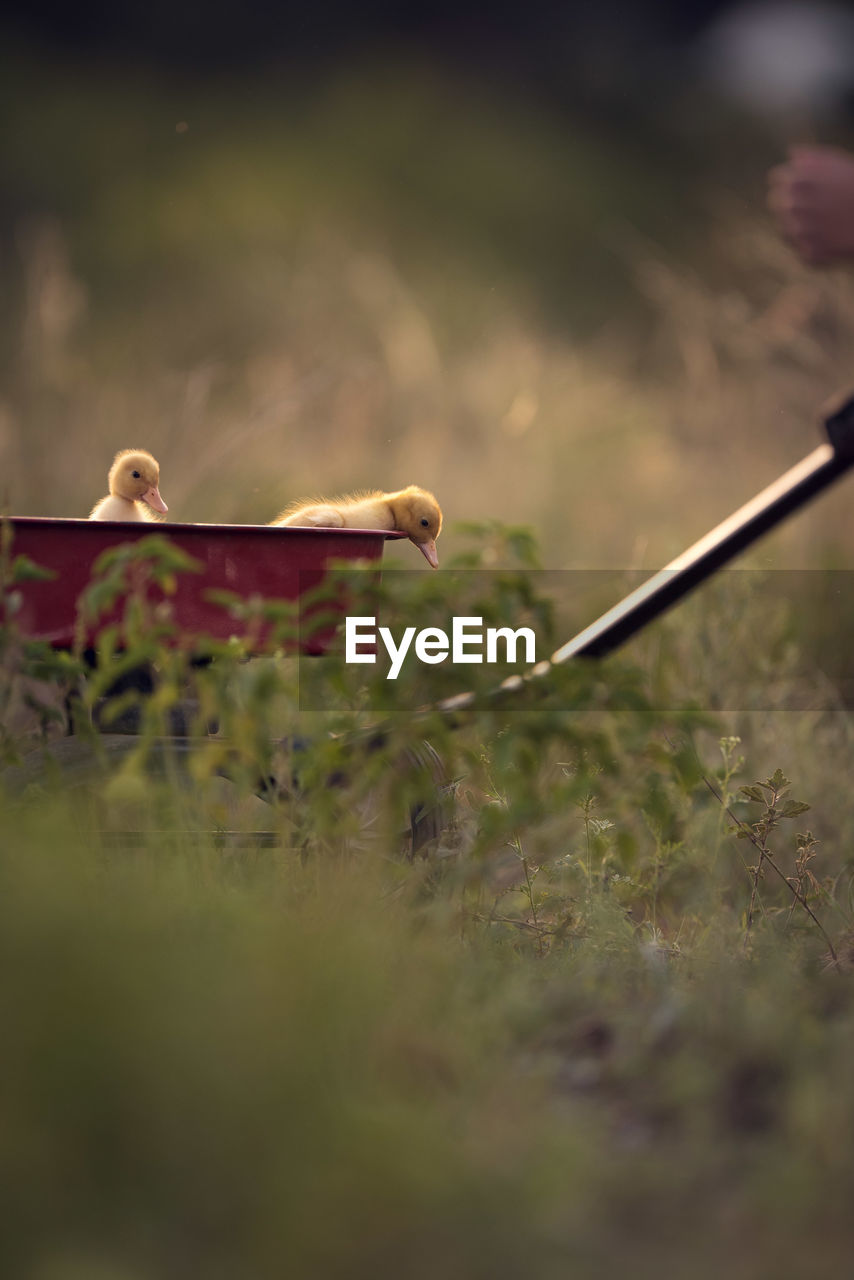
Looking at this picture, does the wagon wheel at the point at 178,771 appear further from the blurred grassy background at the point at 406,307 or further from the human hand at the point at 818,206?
the human hand at the point at 818,206

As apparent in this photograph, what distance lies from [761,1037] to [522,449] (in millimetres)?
4816

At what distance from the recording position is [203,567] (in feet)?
8.39

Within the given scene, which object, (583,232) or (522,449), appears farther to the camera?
(583,232)

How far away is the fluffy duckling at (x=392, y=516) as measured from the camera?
2.83m

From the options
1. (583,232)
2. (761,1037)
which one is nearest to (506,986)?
(761,1037)

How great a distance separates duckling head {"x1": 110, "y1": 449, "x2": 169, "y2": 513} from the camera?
280 cm

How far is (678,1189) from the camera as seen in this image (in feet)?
4.34

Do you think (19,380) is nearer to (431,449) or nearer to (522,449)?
(431,449)

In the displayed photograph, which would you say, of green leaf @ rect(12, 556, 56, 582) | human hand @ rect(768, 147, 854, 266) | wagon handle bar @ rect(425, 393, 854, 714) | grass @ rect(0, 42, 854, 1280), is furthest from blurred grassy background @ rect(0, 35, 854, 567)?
human hand @ rect(768, 147, 854, 266)

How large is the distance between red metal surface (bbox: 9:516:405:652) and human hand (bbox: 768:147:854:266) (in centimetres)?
95

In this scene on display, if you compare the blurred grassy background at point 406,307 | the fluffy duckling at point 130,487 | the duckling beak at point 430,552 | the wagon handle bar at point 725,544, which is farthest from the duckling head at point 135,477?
the wagon handle bar at point 725,544

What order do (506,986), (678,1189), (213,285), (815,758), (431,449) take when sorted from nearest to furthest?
(678,1189) < (506,986) < (815,758) < (431,449) < (213,285)

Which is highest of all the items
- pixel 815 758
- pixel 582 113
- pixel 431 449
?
pixel 582 113

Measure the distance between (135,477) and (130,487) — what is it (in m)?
0.02
